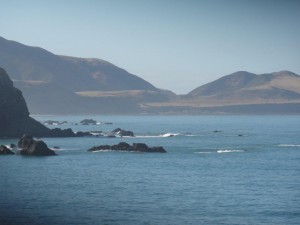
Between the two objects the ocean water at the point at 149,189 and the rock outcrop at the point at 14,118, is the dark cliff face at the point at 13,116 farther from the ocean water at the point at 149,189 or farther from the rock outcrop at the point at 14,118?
the ocean water at the point at 149,189

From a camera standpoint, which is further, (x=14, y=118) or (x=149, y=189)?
(x=14, y=118)

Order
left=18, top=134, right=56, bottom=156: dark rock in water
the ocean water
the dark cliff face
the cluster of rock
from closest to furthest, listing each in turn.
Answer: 1. the ocean water
2. left=18, top=134, right=56, bottom=156: dark rock in water
3. the cluster of rock
4. the dark cliff face

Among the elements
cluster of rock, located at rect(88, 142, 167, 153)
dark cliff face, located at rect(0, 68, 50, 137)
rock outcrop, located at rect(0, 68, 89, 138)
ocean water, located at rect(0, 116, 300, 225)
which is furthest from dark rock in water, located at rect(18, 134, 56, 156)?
dark cliff face, located at rect(0, 68, 50, 137)

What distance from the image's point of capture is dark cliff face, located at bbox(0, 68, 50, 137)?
12988 centimetres

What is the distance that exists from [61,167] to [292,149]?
48.3 metres

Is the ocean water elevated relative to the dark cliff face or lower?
lower

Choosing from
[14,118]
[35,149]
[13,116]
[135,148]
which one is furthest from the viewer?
[14,118]

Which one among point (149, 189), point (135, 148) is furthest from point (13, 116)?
point (149, 189)

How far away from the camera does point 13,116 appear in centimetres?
13188

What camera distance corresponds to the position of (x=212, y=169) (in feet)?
245

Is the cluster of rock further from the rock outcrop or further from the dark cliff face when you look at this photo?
the dark cliff face

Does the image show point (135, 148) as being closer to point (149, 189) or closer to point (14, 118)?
point (149, 189)

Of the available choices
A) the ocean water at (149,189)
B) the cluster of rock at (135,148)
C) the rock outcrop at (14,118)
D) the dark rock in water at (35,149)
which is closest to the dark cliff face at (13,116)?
the rock outcrop at (14,118)

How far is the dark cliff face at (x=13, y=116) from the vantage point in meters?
130
